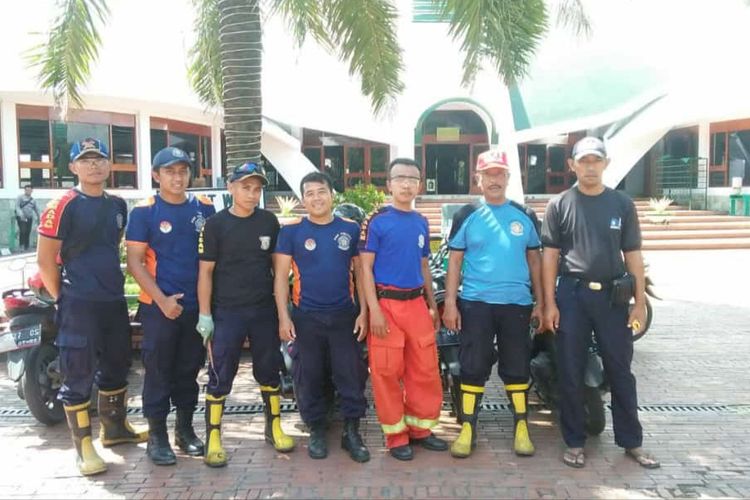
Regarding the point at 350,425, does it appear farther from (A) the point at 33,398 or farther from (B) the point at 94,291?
(A) the point at 33,398

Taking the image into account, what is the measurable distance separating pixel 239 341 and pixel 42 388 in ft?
5.62

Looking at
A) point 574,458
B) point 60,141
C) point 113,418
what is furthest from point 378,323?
point 60,141

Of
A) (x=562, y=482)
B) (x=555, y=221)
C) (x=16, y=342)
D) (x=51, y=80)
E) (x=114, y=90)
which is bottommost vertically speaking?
(x=562, y=482)

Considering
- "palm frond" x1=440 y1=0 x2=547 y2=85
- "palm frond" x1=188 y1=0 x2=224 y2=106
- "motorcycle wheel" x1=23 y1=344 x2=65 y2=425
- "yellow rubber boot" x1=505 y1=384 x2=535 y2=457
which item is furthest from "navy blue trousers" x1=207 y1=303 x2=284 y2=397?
"palm frond" x1=188 y1=0 x2=224 y2=106

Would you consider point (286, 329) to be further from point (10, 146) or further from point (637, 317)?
point (10, 146)

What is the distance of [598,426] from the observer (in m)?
4.38

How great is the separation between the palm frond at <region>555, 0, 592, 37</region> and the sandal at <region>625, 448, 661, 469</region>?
5471 millimetres

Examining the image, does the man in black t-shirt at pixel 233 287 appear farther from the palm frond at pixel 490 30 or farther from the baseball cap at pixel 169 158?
the palm frond at pixel 490 30

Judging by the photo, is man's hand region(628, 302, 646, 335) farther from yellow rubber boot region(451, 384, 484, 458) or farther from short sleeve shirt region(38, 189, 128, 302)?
short sleeve shirt region(38, 189, 128, 302)

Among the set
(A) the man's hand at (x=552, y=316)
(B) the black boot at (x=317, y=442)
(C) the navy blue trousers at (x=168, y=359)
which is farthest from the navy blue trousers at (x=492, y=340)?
(C) the navy blue trousers at (x=168, y=359)

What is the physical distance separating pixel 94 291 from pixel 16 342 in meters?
1.08

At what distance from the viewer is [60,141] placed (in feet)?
60.5

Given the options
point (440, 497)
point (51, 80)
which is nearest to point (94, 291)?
point (440, 497)

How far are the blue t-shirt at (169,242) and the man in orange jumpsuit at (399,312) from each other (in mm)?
1052
